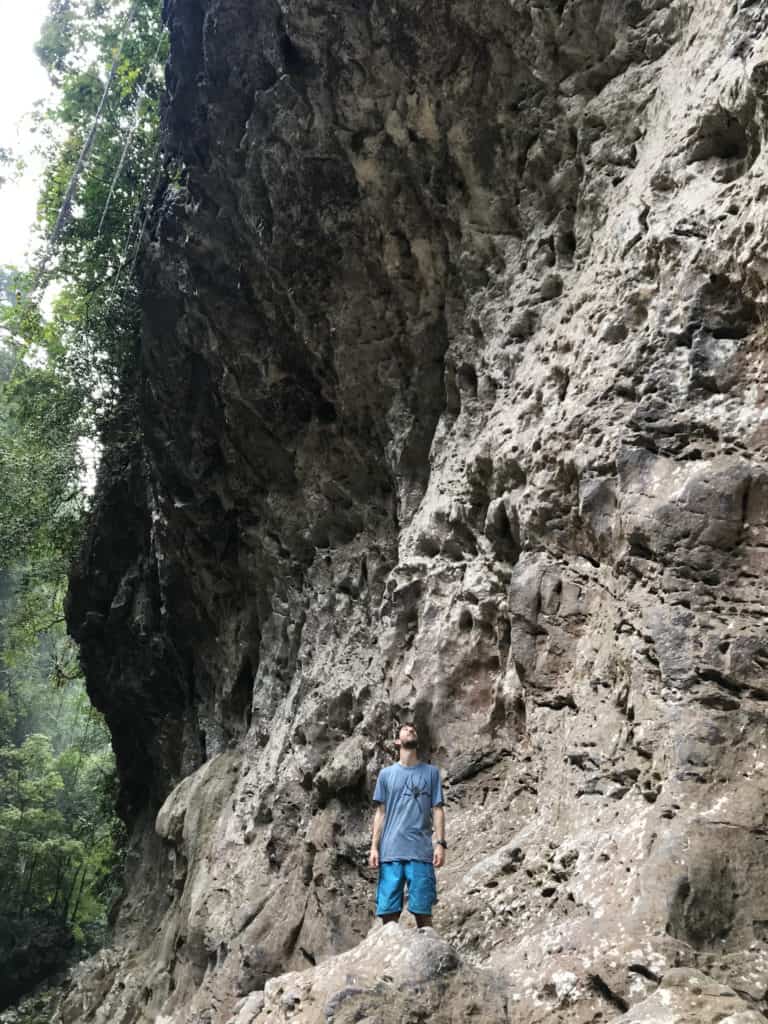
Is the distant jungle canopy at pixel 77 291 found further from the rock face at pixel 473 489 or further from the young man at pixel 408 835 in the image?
the young man at pixel 408 835

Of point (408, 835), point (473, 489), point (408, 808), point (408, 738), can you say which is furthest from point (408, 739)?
point (473, 489)

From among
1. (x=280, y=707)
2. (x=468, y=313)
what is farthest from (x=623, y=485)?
(x=280, y=707)

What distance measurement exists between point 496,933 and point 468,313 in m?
4.55

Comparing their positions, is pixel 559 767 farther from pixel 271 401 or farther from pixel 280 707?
pixel 271 401

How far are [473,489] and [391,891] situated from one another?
2741 mm

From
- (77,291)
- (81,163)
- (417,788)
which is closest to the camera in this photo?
(417,788)

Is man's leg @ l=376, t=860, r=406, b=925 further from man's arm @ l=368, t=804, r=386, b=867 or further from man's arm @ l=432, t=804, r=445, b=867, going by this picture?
man's arm @ l=432, t=804, r=445, b=867

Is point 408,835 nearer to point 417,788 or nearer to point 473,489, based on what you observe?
point 417,788

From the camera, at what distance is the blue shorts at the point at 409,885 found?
4.22 m

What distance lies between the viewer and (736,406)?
397 cm

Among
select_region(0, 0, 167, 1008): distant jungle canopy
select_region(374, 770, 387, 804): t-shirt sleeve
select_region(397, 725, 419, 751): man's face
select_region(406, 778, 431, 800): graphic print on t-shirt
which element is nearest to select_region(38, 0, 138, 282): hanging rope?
select_region(0, 0, 167, 1008): distant jungle canopy

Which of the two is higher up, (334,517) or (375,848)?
(334,517)

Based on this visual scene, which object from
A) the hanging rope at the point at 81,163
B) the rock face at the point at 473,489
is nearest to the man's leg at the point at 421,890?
the rock face at the point at 473,489

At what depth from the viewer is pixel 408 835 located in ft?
14.3
